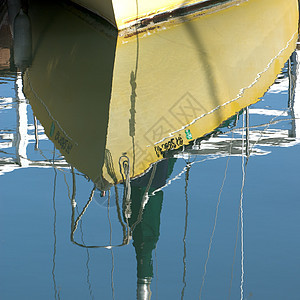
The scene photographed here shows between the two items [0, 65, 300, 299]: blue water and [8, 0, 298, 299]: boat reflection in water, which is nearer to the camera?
[0, 65, 300, 299]: blue water

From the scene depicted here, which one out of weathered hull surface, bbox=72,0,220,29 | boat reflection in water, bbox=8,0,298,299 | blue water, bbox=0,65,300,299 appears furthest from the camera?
weathered hull surface, bbox=72,0,220,29

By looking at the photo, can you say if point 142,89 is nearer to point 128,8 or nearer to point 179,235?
point 179,235

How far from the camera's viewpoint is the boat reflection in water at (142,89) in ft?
13.3

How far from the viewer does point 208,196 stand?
3.91 metres

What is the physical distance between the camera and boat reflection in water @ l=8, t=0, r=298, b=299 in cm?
404

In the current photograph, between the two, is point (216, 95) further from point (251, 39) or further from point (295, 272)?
point (295, 272)

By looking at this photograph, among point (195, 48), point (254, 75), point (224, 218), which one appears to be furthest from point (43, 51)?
point (224, 218)

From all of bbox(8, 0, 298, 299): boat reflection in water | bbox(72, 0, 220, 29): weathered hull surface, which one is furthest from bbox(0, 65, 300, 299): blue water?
bbox(72, 0, 220, 29): weathered hull surface

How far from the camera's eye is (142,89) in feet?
18.2

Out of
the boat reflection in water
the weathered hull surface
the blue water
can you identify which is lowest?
the blue water

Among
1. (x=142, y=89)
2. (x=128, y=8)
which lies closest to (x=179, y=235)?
(x=142, y=89)

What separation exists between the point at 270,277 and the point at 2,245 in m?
1.05

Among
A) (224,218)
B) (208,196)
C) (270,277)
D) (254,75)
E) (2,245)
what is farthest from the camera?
(254,75)

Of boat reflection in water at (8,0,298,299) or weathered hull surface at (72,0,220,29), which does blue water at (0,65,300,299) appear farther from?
weathered hull surface at (72,0,220,29)
